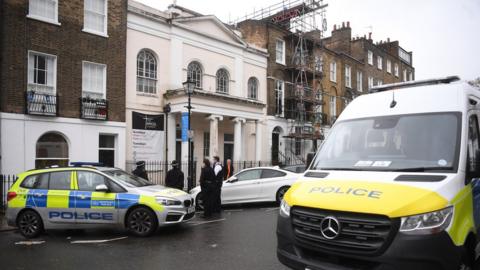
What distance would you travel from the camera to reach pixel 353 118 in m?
5.71

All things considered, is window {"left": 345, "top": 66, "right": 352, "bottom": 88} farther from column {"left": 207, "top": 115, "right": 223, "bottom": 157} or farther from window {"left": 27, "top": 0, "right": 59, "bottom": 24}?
window {"left": 27, "top": 0, "right": 59, "bottom": 24}

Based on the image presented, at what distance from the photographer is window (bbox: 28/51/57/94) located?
15297 millimetres

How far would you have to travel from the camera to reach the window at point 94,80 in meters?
16.9

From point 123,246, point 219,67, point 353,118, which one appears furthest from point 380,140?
point 219,67

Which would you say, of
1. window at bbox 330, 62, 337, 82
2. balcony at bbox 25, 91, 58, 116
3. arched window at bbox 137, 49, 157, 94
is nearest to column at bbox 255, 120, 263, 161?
arched window at bbox 137, 49, 157, 94

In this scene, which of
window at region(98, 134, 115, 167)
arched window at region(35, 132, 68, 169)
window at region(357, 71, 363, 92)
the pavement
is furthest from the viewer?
window at region(357, 71, 363, 92)

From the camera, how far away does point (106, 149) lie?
57.4 ft

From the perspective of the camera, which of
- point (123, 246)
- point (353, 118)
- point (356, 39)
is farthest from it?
point (356, 39)

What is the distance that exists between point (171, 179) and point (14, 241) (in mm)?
4908

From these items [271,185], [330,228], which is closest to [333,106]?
[271,185]

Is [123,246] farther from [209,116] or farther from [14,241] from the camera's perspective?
[209,116]

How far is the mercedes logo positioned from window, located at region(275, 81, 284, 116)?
2221 centimetres

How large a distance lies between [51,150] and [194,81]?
25.2 ft

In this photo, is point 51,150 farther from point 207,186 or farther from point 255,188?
point 255,188
